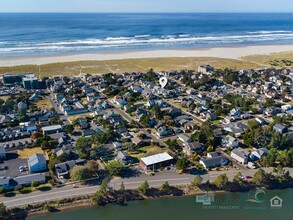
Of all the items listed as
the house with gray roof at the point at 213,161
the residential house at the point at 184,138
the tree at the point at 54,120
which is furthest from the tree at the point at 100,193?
the tree at the point at 54,120

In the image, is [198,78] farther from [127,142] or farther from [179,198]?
[179,198]

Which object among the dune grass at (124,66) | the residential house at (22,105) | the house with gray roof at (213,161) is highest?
the dune grass at (124,66)

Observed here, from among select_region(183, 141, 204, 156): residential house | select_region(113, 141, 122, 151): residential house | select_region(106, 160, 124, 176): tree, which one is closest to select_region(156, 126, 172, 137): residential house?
select_region(183, 141, 204, 156): residential house

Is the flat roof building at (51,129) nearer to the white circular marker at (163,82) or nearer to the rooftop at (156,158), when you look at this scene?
the rooftop at (156,158)

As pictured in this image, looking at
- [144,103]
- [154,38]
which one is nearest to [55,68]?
[144,103]

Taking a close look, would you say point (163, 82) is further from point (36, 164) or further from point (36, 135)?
point (36, 164)

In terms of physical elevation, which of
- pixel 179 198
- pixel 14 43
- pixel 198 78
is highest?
pixel 14 43
